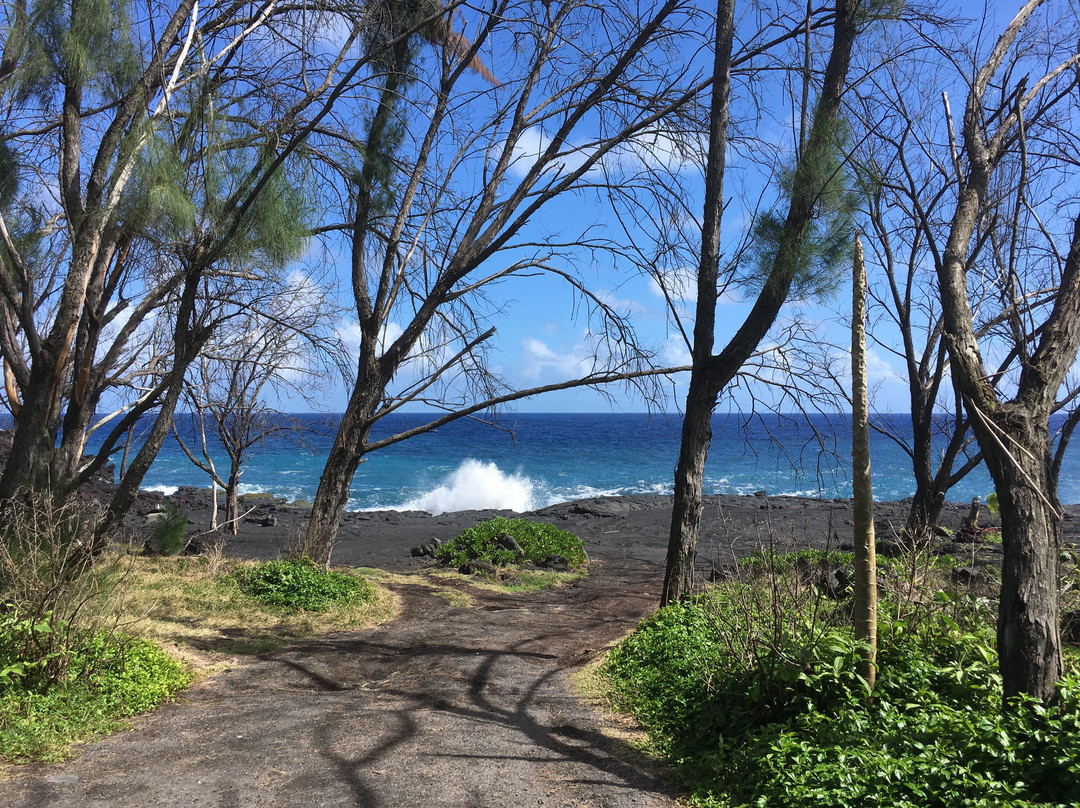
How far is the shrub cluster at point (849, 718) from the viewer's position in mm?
3539

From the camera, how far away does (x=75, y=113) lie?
775 centimetres

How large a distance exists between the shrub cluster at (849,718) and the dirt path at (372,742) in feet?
1.63

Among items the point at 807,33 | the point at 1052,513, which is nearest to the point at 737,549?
the point at 807,33

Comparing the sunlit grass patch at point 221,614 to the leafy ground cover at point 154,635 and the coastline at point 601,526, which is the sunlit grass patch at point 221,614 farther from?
the coastline at point 601,526

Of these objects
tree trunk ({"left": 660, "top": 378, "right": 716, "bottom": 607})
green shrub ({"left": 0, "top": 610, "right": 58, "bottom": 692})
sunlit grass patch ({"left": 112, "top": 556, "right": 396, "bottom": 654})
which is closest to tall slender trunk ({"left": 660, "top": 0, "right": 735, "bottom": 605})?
tree trunk ({"left": 660, "top": 378, "right": 716, "bottom": 607})

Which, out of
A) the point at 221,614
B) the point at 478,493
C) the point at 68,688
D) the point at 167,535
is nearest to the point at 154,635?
the point at 221,614

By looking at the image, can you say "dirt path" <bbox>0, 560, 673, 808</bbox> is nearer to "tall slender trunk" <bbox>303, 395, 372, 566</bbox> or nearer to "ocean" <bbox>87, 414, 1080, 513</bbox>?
"tall slender trunk" <bbox>303, 395, 372, 566</bbox>

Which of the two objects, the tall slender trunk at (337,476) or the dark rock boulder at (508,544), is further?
the dark rock boulder at (508,544)

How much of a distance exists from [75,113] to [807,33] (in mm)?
7426

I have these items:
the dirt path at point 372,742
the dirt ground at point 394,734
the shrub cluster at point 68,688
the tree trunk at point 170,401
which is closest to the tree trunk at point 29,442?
the tree trunk at point 170,401

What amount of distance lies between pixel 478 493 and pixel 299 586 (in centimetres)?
2734

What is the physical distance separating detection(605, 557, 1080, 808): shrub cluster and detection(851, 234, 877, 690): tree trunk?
0.15 m

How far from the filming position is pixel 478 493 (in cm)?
3678

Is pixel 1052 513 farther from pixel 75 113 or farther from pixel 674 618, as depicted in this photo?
pixel 75 113
